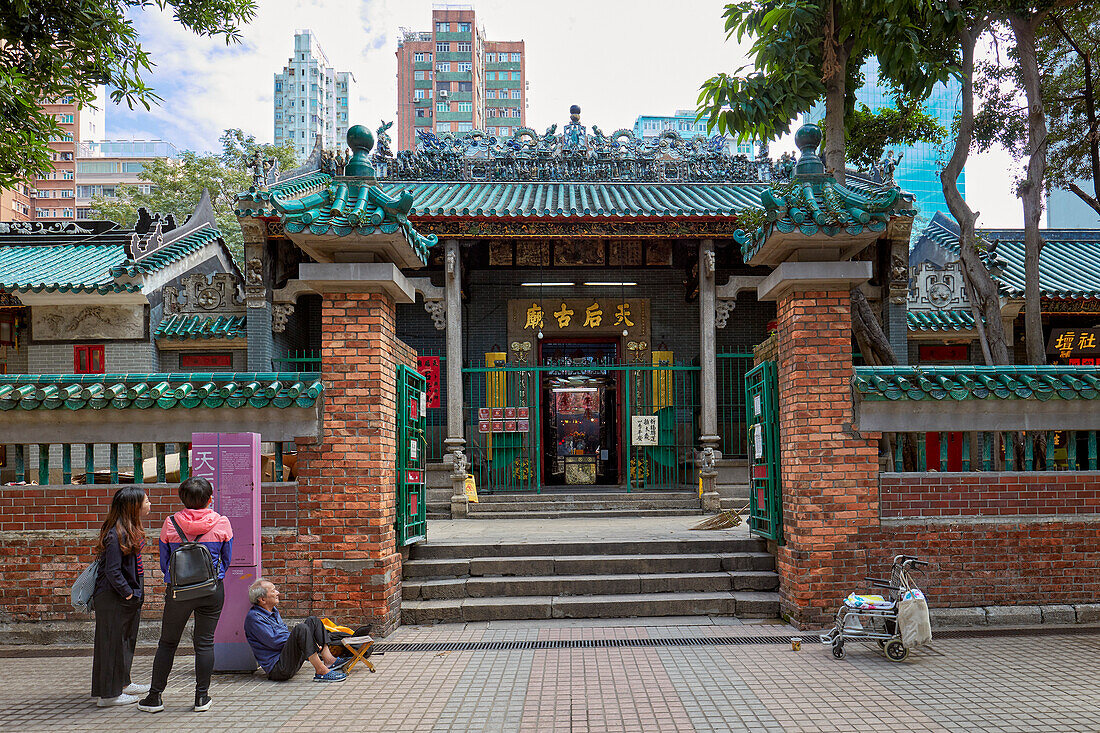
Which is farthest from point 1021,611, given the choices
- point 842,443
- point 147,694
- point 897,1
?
point 147,694

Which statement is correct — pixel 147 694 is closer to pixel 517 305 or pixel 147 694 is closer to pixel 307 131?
pixel 517 305

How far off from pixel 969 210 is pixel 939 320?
16.1 feet

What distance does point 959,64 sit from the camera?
27.3 ft

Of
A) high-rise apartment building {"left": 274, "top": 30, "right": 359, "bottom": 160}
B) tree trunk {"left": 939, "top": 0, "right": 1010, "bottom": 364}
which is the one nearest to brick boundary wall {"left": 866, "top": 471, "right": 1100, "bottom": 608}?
tree trunk {"left": 939, "top": 0, "right": 1010, "bottom": 364}

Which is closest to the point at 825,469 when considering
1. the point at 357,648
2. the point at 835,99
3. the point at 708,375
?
the point at 357,648

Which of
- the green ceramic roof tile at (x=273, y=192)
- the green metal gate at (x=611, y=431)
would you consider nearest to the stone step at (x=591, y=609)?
the green metal gate at (x=611, y=431)

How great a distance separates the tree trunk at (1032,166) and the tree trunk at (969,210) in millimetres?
367

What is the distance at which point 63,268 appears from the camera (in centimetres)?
1360

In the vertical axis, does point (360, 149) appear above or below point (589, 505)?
above

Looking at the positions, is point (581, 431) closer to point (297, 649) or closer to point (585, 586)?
point (585, 586)

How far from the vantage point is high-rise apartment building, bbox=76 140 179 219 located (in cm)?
6341

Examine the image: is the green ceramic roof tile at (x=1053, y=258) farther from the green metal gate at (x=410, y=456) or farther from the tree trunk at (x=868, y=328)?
the green metal gate at (x=410, y=456)

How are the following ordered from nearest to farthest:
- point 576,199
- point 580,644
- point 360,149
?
1. point 580,644
2. point 360,149
3. point 576,199

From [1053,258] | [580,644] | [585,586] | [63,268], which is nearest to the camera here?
[580,644]
